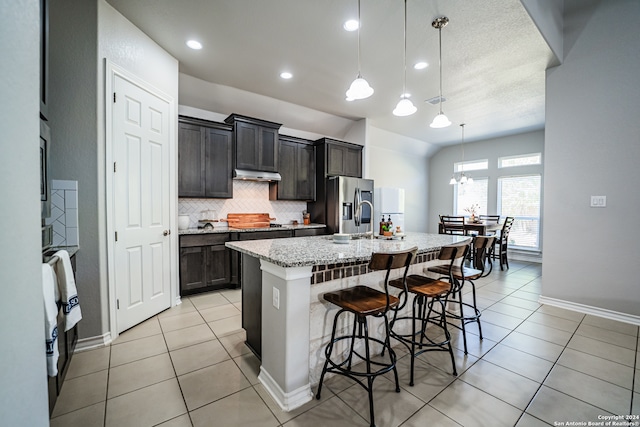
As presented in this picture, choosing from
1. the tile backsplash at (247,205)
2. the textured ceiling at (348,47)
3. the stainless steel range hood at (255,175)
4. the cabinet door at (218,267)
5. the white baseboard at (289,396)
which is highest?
the textured ceiling at (348,47)

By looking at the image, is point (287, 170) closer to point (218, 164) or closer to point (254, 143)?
point (254, 143)

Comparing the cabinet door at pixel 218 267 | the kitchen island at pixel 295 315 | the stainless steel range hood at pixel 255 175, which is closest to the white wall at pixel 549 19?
the kitchen island at pixel 295 315

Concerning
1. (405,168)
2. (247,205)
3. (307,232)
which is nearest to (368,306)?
(307,232)

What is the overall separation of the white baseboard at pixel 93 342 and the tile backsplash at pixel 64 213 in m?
0.81

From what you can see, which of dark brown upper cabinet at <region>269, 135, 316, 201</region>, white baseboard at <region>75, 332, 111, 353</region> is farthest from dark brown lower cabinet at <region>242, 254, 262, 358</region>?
dark brown upper cabinet at <region>269, 135, 316, 201</region>

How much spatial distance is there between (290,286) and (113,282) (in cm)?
186

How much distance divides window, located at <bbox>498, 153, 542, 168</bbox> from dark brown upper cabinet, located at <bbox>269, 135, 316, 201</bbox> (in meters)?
4.85

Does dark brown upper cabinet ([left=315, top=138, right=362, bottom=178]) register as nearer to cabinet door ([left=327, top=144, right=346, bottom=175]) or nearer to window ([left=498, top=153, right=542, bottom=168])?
cabinet door ([left=327, top=144, right=346, bottom=175])

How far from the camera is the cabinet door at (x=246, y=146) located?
3.98 meters

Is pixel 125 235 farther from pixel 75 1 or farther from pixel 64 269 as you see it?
pixel 75 1

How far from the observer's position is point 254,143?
413 cm

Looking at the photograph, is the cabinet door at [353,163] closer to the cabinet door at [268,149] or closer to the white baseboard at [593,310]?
the cabinet door at [268,149]

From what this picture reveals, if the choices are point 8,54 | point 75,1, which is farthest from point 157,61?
point 8,54

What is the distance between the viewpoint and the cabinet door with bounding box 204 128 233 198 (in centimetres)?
378
